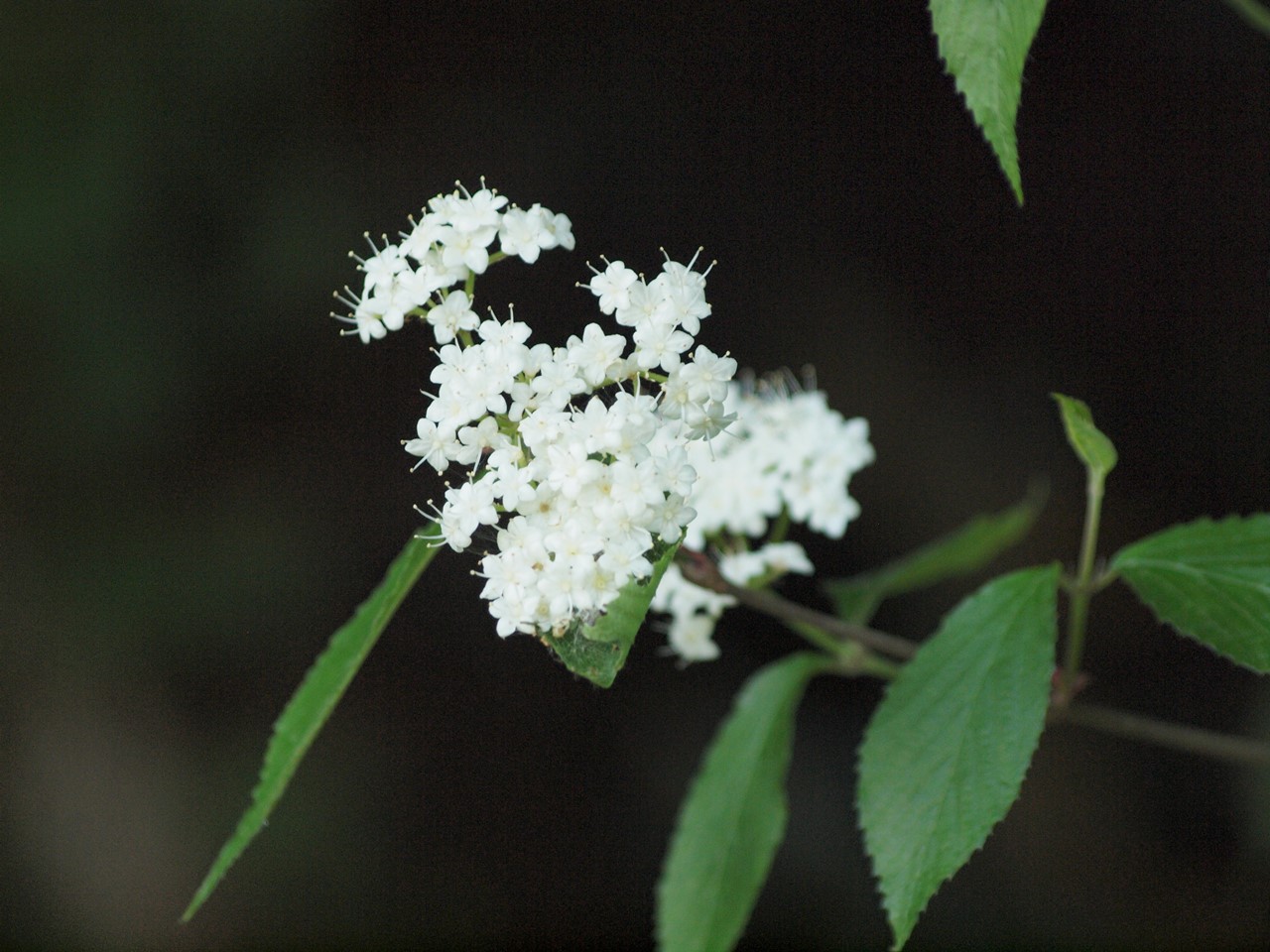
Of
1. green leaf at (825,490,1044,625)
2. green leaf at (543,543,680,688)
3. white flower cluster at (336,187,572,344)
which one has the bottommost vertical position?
green leaf at (825,490,1044,625)

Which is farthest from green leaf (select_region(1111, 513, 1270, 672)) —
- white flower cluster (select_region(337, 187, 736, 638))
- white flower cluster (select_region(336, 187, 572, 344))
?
white flower cluster (select_region(336, 187, 572, 344))

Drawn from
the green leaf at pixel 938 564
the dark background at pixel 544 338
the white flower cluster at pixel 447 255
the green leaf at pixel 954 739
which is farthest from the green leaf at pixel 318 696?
the dark background at pixel 544 338

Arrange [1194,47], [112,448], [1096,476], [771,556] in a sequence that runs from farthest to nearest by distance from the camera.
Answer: [112,448]
[1194,47]
[771,556]
[1096,476]

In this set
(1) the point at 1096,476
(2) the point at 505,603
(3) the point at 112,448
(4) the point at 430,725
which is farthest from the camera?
(4) the point at 430,725

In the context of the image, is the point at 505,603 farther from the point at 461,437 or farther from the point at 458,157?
the point at 458,157

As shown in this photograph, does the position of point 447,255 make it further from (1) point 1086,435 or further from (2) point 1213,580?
(2) point 1213,580

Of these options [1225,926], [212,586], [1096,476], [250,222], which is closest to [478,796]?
[212,586]

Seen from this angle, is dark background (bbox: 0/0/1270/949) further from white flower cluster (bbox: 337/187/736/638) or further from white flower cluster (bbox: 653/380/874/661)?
white flower cluster (bbox: 337/187/736/638)
